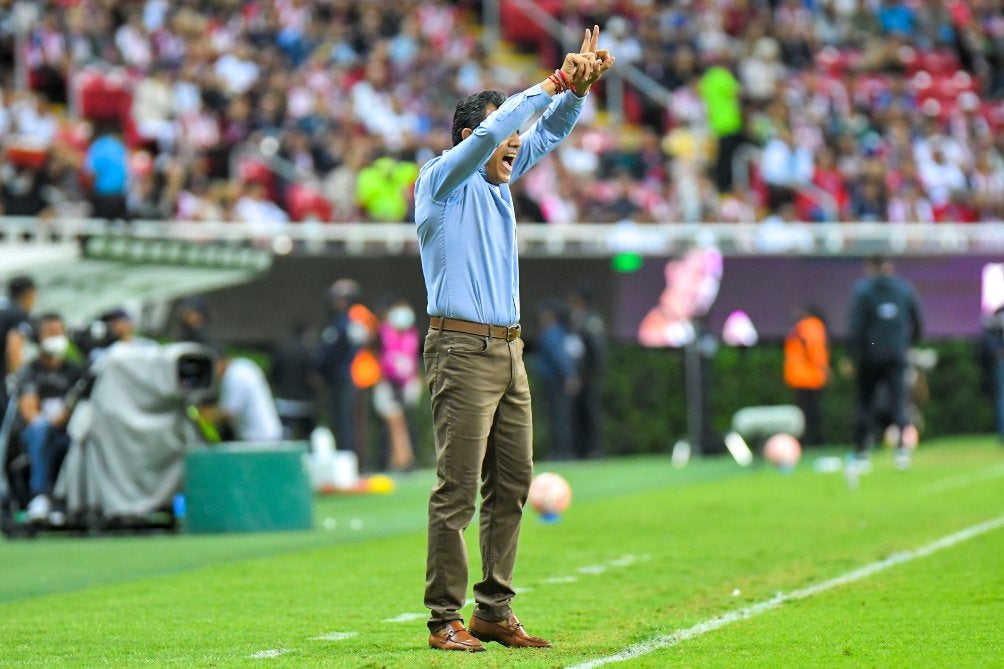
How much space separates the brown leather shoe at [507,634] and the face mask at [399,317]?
15160 millimetres

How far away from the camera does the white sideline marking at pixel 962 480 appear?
17.1m

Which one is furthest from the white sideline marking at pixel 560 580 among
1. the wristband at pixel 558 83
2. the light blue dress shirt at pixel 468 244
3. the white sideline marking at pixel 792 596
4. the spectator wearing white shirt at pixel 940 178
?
the spectator wearing white shirt at pixel 940 178

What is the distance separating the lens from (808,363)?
2470 cm

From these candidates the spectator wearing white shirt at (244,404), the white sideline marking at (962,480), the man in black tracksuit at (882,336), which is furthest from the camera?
the man in black tracksuit at (882,336)

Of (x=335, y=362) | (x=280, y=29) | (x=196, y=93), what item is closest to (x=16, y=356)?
(x=335, y=362)

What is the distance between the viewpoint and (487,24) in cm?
3098

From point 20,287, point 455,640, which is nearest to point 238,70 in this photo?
point 20,287

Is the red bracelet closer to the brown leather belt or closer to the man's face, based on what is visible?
the man's face

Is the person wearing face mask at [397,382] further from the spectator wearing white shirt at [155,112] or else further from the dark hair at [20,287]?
the dark hair at [20,287]

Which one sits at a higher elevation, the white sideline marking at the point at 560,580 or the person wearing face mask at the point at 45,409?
the person wearing face mask at the point at 45,409

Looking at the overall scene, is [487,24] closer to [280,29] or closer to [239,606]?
[280,29]

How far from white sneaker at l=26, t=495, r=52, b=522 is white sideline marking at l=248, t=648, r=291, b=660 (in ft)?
24.7

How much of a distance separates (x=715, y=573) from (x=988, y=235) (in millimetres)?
17610

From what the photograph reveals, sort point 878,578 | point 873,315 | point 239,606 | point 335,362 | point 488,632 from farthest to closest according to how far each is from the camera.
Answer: point 335,362 < point 873,315 < point 878,578 < point 239,606 < point 488,632
